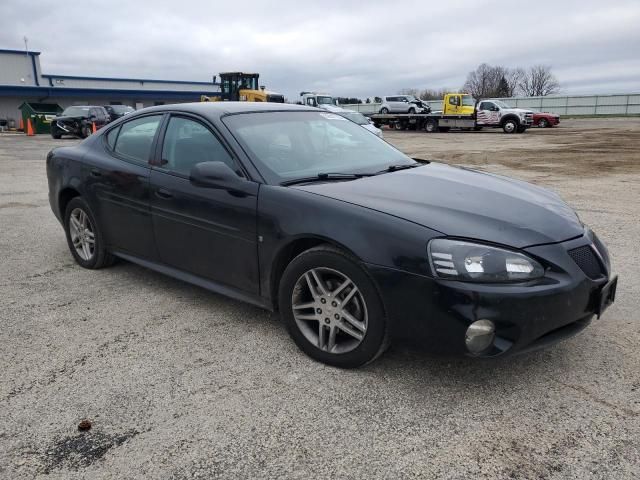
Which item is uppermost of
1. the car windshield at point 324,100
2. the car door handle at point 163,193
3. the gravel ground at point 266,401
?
the car windshield at point 324,100

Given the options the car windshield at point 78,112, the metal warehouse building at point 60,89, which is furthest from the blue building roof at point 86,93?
the car windshield at point 78,112

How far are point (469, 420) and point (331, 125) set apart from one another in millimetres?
2498

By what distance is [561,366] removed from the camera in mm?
3055

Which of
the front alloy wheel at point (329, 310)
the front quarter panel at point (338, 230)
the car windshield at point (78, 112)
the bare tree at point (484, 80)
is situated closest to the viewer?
the front quarter panel at point (338, 230)

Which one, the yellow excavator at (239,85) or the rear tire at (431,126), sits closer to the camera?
the yellow excavator at (239,85)

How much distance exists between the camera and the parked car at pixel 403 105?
38125 mm

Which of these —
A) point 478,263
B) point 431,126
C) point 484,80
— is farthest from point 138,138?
point 484,80

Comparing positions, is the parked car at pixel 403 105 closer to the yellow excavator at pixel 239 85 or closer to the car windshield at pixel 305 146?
the yellow excavator at pixel 239 85

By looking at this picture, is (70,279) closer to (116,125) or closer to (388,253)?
(116,125)

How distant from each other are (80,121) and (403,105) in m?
21.9

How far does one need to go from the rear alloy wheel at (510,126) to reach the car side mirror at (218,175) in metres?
30.1

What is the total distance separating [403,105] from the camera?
38.7 meters

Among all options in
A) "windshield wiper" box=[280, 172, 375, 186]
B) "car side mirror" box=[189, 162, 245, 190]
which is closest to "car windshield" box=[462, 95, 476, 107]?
"windshield wiper" box=[280, 172, 375, 186]

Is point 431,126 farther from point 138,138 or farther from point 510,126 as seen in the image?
point 138,138
